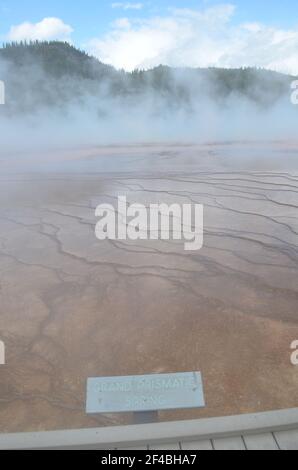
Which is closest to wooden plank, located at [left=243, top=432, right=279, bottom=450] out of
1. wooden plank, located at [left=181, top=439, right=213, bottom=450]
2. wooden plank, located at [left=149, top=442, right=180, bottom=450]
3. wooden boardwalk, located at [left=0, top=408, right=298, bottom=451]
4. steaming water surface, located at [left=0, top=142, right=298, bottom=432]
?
wooden boardwalk, located at [left=0, top=408, right=298, bottom=451]

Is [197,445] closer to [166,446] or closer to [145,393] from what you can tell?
[166,446]

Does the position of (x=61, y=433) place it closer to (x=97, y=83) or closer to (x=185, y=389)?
(x=185, y=389)

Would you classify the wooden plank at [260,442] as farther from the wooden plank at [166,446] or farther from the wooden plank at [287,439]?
the wooden plank at [166,446]

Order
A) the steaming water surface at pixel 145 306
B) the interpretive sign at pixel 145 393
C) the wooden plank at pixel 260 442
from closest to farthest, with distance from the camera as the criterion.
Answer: the wooden plank at pixel 260 442 < the interpretive sign at pixel 145 393 < the steaming water surface at pixel 145 306

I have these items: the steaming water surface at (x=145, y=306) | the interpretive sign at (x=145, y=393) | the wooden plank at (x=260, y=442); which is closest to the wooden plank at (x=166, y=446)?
the interpretive sign at (x=145, y=393)

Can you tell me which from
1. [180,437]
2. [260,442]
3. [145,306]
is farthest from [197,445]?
[145,306]

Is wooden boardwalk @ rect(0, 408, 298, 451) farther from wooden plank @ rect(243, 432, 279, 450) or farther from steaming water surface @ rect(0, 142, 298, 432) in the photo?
steaming water surface @ rect(0, 142, 298, 432)
